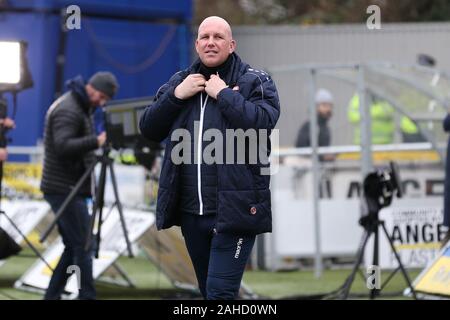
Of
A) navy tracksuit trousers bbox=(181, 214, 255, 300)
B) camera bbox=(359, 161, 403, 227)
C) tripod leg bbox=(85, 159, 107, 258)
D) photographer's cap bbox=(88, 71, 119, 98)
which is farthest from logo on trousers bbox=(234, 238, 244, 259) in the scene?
camera bbox=(359, 161, 403, 227)

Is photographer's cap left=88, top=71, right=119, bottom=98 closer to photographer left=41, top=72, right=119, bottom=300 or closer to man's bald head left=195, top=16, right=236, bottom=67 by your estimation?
photographer left=41, top=72, right=119, bottom=300

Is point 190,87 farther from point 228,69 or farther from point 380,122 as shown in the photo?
point 380,122

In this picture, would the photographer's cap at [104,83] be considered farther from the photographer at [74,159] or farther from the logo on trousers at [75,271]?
the logo on trousers at [75,271]

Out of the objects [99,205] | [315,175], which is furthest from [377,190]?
[315,175]

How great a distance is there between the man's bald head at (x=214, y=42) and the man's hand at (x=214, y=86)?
132mm

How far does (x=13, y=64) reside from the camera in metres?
9.79

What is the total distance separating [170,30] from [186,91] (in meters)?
13.2

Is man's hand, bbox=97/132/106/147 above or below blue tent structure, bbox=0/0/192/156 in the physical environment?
below

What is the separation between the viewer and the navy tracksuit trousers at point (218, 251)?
691cm

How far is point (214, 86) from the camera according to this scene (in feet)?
22.5

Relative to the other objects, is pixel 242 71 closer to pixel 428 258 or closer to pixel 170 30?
pixel 428 258

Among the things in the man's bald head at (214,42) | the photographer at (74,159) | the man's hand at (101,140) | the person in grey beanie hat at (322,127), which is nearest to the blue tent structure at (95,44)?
the person in grey beanie hat at (322,127)

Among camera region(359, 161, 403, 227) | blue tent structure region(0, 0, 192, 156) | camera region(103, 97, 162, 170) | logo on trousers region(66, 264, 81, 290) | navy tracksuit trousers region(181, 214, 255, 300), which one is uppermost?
blue tent structure region(0, 0, 192, 156)

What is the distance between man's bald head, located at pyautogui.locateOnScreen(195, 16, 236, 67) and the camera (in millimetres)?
6973
